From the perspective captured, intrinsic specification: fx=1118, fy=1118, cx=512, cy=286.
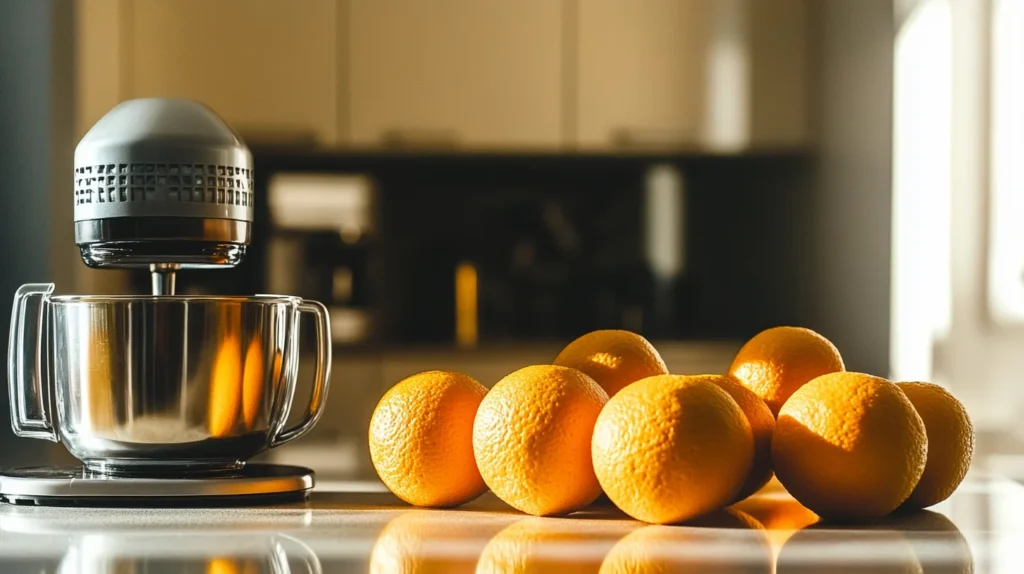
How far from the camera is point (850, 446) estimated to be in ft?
2.16

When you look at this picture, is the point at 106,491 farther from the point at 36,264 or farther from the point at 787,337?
the point at 36,264

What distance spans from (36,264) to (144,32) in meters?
0.71

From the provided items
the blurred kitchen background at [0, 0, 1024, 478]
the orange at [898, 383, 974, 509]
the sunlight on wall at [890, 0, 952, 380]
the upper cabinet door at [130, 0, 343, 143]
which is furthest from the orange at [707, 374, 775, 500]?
the upper cabinet door at [130, 0, 343, 143]

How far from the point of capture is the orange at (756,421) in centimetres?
70

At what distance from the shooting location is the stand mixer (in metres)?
0.71

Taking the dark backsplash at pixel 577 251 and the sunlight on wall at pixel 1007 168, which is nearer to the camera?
the sunlight on wall at pixel 1007 168

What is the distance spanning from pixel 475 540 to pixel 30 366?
0.36m

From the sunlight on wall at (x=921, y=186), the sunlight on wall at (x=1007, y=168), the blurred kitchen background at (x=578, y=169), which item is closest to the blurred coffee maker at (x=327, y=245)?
the blurred kitchen background at (x=578, y=169)

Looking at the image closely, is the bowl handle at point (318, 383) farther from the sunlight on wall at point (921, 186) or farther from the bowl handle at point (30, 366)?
the sunlight on wall at point (921, 186)

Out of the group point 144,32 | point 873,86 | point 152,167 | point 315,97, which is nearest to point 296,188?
point 315,97

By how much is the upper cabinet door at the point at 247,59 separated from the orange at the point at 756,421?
2596mm

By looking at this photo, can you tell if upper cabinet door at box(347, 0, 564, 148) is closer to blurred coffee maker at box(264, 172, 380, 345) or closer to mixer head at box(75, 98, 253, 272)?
blurred coffee maker at box(264, 172, 380, 345)

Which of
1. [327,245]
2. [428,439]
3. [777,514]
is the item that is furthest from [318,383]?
[327,245]

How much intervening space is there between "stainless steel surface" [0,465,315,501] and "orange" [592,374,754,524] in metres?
0.24
